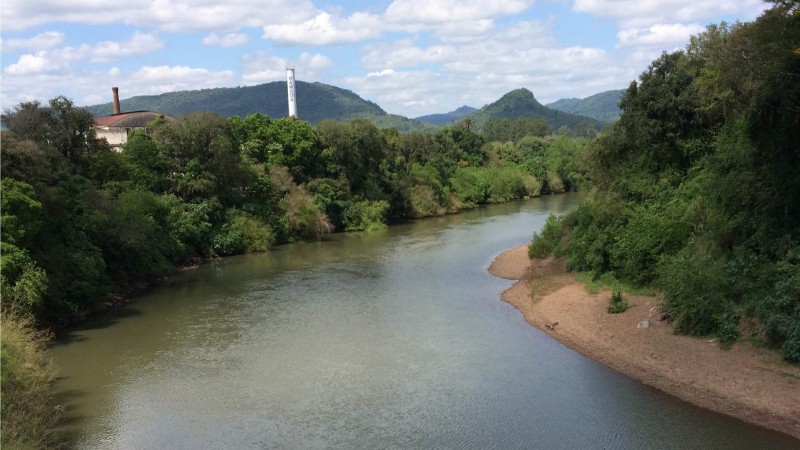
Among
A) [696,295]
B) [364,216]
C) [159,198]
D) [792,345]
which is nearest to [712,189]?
[696,295]

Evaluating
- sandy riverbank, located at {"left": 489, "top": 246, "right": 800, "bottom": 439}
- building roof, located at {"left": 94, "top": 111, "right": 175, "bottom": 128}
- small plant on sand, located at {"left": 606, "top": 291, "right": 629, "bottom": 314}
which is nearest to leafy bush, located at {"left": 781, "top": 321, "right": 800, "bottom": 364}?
sandy riverbank, located at {"left": 489, "top": 246, "right": 800, "bottom": 439}

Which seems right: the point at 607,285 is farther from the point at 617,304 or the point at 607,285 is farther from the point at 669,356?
the point at 669,356

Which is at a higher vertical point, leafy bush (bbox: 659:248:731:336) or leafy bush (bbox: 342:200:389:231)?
leafy bush (bbox: 659:248:731:336)

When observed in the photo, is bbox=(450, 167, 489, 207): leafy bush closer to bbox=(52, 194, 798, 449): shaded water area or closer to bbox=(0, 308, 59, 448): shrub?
bbox=(52, 194, 798, 449): shaded water area

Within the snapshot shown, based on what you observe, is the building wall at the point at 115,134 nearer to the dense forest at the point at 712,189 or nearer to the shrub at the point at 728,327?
the dense forest at the point at 712,189

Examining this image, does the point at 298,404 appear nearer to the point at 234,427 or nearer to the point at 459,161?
the point at 234,427
